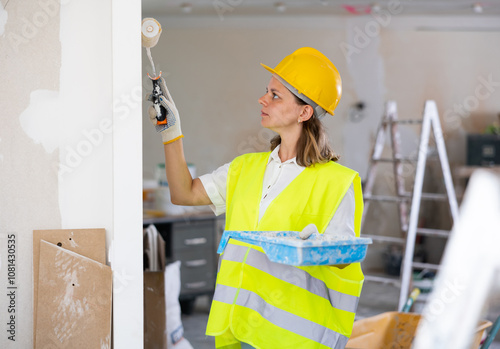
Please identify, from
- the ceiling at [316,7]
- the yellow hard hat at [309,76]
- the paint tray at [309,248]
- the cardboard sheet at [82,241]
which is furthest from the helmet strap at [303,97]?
the ceiling at [316,7]

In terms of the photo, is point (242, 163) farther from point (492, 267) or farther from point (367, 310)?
point (492, 267)

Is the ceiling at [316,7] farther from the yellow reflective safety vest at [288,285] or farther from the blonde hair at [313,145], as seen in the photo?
the yellow reflective safety vest at [288,285]

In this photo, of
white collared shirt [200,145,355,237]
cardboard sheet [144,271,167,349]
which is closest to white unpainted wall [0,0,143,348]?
white collared shirt [200,145,355,237]

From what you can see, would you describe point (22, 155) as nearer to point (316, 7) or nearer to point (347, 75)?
point (316, 7)

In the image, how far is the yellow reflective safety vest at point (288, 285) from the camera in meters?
1.82

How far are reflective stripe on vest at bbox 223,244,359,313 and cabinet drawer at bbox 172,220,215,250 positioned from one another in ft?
9.96

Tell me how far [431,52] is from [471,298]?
10.5 ft

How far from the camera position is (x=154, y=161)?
664 centimetres

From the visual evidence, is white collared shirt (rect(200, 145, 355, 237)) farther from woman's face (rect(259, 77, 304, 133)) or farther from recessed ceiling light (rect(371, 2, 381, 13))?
recessed ceiling light (rect(371, 2, 381, 13))

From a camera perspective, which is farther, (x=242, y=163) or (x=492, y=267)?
(x=492, y=267)

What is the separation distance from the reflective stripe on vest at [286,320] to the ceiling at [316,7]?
4.74 m

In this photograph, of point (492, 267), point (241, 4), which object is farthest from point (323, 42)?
point (492, 267)

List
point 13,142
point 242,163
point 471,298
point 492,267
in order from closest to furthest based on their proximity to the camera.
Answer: point 13,142 → point 242,163 → point 471,298 → point 492,267

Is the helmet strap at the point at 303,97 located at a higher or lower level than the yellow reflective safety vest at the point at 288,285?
higher
